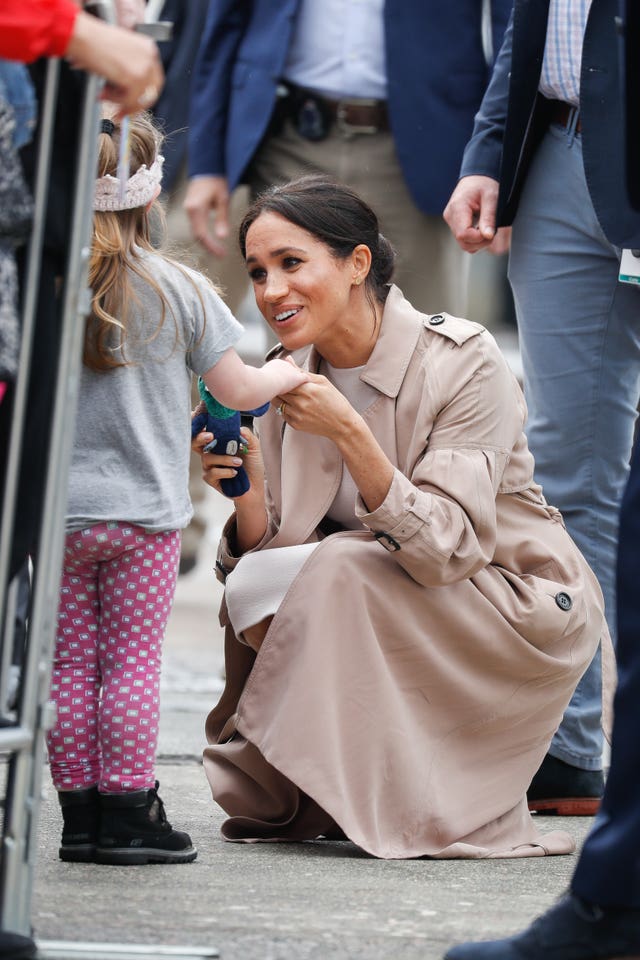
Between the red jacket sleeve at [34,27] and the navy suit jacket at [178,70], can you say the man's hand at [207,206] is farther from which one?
the red jacket sleeve at [34,27]

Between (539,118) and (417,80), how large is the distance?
2.47 ft

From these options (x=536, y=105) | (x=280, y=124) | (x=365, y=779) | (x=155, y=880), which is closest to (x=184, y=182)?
(x=280, y=124)

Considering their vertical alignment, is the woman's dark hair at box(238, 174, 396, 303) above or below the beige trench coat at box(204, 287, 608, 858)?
above

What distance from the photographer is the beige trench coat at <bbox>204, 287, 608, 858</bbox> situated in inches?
119

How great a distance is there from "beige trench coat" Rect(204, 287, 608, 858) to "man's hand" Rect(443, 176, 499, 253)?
34 centimetres

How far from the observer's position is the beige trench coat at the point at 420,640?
302 cm

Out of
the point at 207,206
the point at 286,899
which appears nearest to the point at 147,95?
the point at 286,899

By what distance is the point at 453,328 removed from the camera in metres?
3.36

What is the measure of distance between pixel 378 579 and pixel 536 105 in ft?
3.75

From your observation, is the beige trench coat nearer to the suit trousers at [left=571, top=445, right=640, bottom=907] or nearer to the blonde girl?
the blonde girl

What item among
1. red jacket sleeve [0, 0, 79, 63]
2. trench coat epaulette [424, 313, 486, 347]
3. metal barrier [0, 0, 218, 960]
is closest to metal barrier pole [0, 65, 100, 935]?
metal barrier [0, 0, 218, 960]

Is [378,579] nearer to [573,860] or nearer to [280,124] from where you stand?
[573,860]

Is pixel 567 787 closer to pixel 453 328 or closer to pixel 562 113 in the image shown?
pixel 453 328

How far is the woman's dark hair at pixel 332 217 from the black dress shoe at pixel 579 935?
5.42 feet
